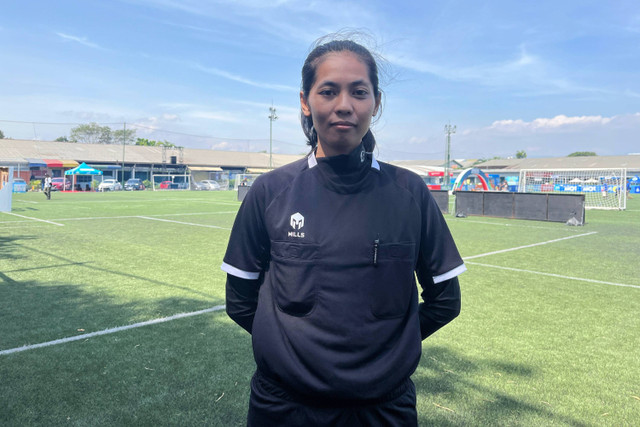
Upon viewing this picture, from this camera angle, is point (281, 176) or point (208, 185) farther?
point (208, 185)

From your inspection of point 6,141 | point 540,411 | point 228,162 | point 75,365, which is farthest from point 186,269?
point 228,162

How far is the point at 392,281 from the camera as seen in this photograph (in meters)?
1.67

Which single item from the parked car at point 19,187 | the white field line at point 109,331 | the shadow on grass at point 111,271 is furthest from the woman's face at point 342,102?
the parked car at point 19,187

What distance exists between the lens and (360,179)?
1.75 m

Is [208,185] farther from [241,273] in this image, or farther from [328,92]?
[328,92]

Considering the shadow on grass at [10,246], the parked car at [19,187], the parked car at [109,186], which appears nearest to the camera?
the shadow on grass at [10,246]

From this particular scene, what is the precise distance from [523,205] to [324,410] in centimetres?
2172

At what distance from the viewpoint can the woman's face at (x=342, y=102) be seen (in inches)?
67.0

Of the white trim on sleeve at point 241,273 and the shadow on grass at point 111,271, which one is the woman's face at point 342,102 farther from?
the shadow on grass at point 111,271

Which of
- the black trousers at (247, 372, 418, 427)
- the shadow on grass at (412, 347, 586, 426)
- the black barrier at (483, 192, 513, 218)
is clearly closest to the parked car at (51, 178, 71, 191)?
the black barrier at (483, 192, 513, 218)

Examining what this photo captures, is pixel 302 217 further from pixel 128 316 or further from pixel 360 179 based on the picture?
pixel 128 316

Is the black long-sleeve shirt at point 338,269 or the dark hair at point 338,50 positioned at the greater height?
the dark hair at point 338,50

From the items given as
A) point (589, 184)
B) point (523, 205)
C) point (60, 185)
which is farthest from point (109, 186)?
point (589, 184)

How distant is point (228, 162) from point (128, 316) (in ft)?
250
